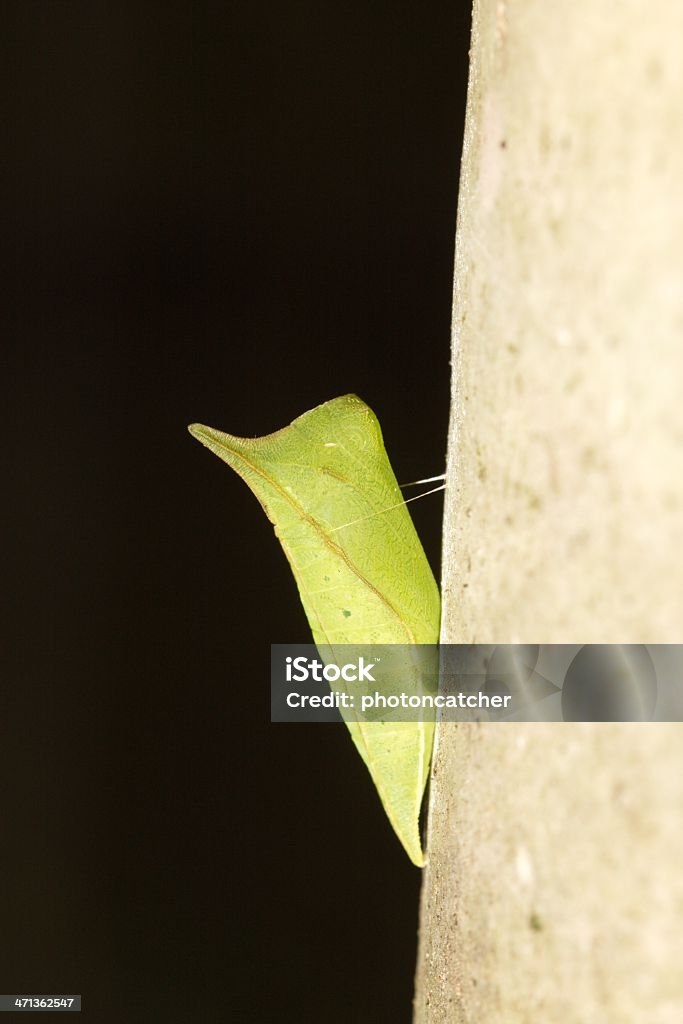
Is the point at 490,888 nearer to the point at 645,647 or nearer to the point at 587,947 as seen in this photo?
the point at 587,947

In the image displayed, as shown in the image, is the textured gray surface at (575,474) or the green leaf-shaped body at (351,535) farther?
the green leaf-shaped body at (351,535)

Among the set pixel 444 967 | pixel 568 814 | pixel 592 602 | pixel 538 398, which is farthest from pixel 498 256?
pixel 444 967

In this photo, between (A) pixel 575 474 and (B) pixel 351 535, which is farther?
(B) pixel 351 535

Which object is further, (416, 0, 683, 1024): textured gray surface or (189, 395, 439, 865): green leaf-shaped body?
(189, 395, 439, 865): green leaf-shaped body
